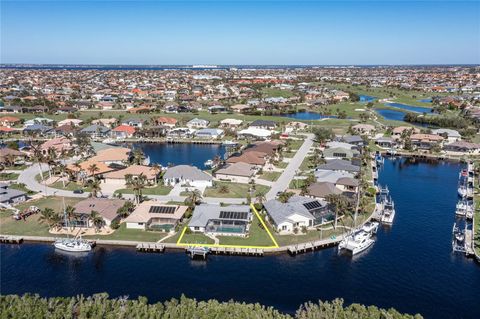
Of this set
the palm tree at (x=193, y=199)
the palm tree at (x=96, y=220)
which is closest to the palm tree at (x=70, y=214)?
the palm tree at (x=96, y=220)

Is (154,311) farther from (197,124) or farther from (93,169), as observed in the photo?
(197,124)

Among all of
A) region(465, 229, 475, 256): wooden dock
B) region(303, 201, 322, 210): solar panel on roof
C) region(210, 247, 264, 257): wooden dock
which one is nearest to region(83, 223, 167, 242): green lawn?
region(210, 247, 264, 257): wooden dock

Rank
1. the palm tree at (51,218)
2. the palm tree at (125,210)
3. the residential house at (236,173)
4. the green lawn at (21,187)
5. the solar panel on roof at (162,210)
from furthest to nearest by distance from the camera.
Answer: the residential house at (236,173)
the green lawn at (21,187)
the solar panel on roof at (162,210)
the palm tree at (125,210)
the palm tree at (51,218)

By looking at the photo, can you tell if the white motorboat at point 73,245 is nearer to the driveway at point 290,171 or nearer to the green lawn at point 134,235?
the green lawn at point 134,235

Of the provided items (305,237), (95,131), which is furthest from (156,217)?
(95,131)

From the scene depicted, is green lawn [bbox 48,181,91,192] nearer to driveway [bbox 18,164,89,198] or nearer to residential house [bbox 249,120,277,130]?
driveway [bbox 18,164,89,198]

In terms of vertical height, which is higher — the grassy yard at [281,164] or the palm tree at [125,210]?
the grassy yard at [281,164]
